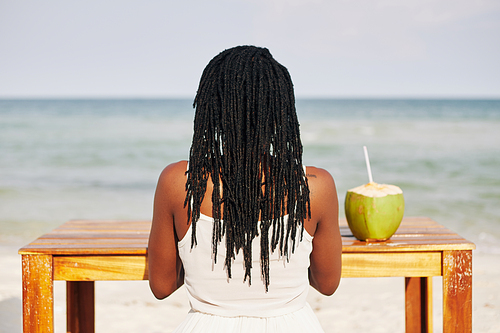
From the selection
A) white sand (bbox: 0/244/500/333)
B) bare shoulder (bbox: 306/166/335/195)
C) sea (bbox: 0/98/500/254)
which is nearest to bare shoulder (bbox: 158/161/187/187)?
bare shoulder (bbox: 306/166/335/195)

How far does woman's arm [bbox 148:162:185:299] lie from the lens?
1.29 m

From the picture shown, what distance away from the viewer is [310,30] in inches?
1013

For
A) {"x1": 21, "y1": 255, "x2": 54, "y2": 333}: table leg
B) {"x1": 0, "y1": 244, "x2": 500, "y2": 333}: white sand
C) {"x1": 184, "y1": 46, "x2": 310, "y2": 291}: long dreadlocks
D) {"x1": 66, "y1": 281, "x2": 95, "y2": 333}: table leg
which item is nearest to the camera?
{"x1": 184, "y1": 46, "x2": 310, "y2": 291}: long dreadlocks

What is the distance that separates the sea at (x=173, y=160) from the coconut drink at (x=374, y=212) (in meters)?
3.91

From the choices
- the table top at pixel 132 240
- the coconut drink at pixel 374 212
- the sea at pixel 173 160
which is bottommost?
the sea at pixel 173 160

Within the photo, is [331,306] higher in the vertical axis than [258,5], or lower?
lower

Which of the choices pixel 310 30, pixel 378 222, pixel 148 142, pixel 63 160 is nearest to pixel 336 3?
pixel 310 30

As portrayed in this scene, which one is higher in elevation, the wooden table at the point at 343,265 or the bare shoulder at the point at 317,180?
the bare shoulder at the point at 317,180

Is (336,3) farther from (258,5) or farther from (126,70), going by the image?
(126,70)

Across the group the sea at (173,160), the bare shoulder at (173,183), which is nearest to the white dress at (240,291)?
the bare shoulder at (173,183)

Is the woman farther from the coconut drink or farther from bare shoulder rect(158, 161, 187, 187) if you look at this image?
the coconut drink

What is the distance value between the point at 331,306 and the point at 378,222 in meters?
2.14

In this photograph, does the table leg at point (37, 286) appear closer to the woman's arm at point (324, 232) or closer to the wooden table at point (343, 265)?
the wooden table at point (343, 265)

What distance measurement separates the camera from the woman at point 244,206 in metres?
1.24
